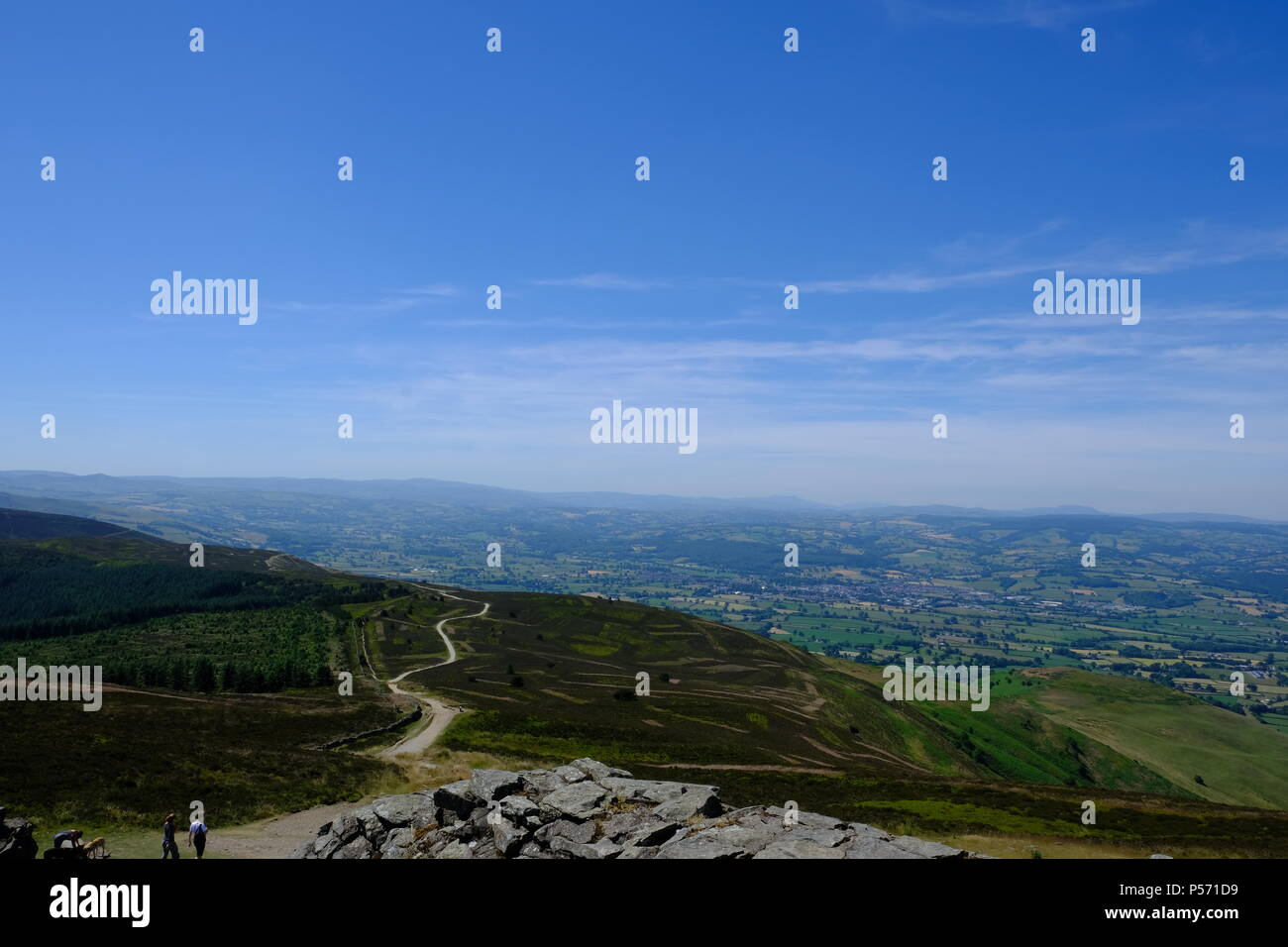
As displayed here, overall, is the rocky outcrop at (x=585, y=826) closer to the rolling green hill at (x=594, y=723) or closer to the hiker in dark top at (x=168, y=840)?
the hiker in dark top at (x=168, y=840)

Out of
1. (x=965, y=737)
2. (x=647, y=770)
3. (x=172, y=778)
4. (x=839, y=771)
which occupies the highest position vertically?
(x=172, y=778)

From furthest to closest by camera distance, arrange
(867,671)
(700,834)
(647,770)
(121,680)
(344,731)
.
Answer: (867,671) → (121,680) → (344,731) → (647,770) → (700,834)

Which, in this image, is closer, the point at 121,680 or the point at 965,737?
the point at 121,680

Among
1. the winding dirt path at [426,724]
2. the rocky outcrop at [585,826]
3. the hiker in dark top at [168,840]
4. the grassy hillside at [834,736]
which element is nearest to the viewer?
the rocky outcrop at [585,826]

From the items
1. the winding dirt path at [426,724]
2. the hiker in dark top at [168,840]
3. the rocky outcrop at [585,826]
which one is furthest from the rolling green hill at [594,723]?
the rocky outcrop at [585,826]

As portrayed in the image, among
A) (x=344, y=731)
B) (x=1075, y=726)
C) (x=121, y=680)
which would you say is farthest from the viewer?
(x=1075, y=726)
